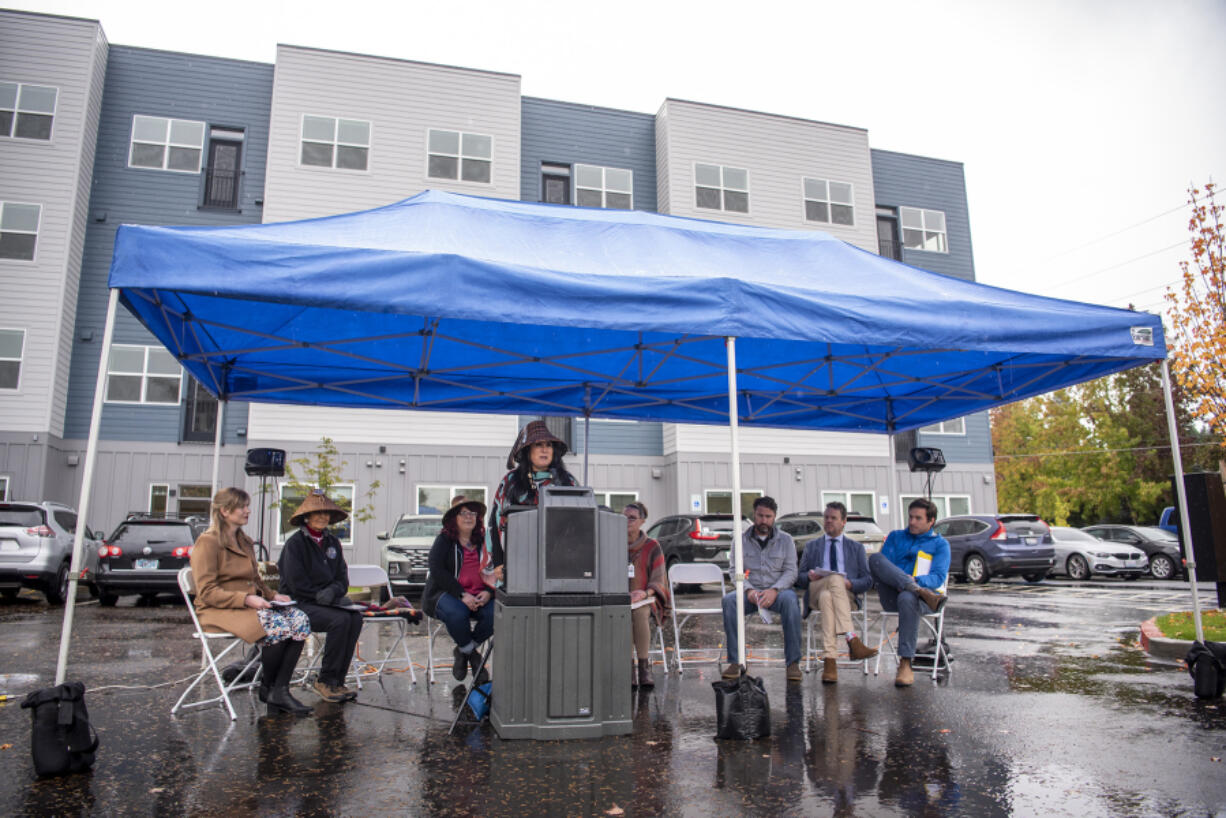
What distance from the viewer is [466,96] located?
22.1m

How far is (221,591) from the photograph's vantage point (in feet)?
18.1

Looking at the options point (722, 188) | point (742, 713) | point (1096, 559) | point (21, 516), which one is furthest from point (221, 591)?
point (1096, 559)

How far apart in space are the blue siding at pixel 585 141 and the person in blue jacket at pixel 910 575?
690 inches

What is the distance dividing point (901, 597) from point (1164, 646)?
10.6 ft

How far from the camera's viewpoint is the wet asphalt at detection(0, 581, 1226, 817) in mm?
3789

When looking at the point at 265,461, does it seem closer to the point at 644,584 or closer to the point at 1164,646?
the point at 644,584

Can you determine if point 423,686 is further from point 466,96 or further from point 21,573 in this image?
point 466,96

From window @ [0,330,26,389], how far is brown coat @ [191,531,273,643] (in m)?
17.0

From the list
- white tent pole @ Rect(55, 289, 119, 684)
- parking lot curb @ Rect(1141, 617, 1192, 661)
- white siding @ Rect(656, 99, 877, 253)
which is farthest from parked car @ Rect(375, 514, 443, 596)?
white siding @ Rect(656, 99, 877, 253)

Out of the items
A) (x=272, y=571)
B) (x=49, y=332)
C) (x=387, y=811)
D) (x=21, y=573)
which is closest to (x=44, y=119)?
(x=49, y=332)

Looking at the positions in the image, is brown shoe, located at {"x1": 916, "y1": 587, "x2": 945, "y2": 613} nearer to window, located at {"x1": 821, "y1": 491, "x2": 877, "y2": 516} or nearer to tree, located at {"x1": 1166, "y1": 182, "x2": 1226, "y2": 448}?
tree, located at {"x1": 1166, "y1": 182, "x2": 1226, "y2": 448}

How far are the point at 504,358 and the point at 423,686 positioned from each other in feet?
10.3

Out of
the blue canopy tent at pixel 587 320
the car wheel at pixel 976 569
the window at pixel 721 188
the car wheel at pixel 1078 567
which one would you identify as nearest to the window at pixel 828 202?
the window at pixel 721 188

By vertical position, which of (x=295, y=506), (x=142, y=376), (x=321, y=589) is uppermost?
(x=142, y=376)
